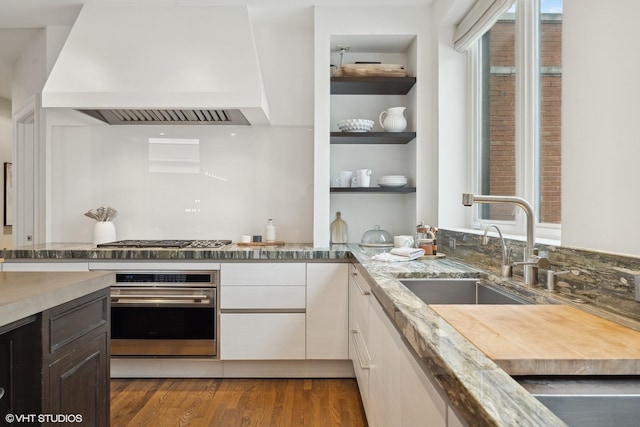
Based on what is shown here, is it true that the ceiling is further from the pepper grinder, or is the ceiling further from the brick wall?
the pepper grinder

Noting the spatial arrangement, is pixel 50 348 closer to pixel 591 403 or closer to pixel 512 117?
pixel 591 403

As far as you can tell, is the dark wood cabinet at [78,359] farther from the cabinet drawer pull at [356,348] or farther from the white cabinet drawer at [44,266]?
the white cabinet drawer at [44,266]

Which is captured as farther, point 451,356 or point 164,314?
point 164,314

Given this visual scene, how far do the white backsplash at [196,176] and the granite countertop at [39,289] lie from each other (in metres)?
1.71

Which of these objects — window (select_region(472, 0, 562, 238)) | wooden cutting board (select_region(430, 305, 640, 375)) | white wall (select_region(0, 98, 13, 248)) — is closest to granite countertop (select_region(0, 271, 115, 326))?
wooden cutting board (select_region(430, 305, 640, 375))

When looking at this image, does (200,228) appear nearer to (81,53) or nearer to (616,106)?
(81,53)

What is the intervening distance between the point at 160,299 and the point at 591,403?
241 cm

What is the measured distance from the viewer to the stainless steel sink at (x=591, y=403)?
2.37ft

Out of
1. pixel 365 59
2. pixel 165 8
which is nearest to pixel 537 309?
pixel 365 59

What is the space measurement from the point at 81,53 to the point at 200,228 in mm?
1453

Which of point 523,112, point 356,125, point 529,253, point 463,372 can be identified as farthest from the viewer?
point 356,125

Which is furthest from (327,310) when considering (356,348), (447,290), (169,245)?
(169,245)

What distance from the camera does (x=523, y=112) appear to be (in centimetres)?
211

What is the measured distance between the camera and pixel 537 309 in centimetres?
122
